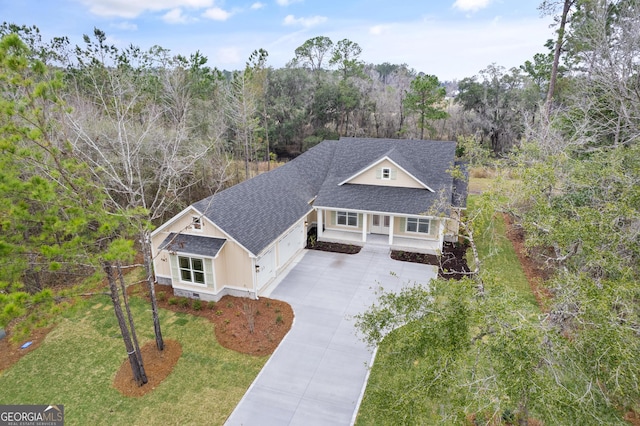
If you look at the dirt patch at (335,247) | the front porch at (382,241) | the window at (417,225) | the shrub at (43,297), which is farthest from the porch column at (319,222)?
the shrub at (43,297)

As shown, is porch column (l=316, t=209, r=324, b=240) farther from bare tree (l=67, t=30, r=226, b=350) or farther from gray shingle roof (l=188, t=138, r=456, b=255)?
bare tree (l=67, t=30, r=226, b=350)

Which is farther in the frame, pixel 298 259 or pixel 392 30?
pixel 392 30

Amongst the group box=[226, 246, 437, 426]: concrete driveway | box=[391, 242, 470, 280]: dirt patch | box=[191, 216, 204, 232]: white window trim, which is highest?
box=[191, 216, 204, 232]: white window trim

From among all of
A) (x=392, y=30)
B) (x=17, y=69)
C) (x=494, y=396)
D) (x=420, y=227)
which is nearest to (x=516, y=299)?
(x=494, y=396)

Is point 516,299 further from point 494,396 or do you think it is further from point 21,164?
point 21,164

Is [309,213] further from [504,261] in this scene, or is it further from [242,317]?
[504,261]

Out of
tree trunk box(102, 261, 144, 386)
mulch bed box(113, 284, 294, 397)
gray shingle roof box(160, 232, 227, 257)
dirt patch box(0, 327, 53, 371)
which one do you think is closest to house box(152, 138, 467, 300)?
gray shingle roof box(160, 232, 227, 257)

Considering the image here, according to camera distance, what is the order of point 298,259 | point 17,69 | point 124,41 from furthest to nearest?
1. point 124,41
2. point 298,259
3. point 17,69

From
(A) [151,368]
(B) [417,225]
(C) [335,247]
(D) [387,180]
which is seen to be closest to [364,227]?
(C) [335,247]
